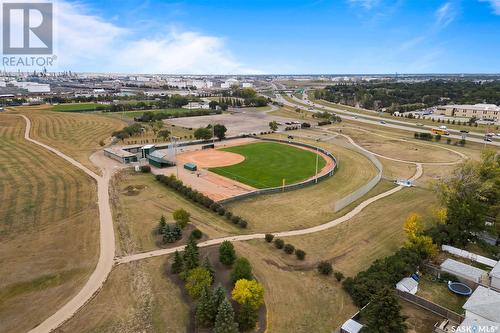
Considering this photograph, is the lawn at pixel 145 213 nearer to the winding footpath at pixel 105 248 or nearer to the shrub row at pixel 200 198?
the shrub row at pixel 200 198

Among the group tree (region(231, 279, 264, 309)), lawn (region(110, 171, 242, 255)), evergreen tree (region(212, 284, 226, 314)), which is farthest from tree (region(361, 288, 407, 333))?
lawn (region(110, 171, 242, 255))

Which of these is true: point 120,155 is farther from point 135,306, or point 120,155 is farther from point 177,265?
point 135,306

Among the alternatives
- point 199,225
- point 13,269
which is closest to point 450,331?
point 199,225

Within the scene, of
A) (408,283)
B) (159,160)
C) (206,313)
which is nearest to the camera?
(206,313)

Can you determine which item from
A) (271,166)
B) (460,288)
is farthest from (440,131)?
(460,288)

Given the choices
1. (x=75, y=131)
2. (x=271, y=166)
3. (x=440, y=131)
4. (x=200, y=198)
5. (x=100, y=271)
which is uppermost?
(x=440, y=131)

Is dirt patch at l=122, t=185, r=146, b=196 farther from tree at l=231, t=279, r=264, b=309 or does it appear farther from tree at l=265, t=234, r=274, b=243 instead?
tree at l=231, t=279, r=264, b=309

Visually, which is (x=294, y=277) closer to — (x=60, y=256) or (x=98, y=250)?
(x=98, y=250)
